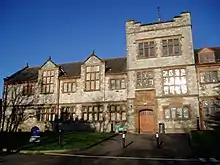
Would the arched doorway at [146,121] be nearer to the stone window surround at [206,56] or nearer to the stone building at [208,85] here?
the stone building at [208,85]

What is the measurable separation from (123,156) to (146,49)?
55.3 feet

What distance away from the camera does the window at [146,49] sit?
28.2m

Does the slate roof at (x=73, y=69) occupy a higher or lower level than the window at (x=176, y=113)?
higher

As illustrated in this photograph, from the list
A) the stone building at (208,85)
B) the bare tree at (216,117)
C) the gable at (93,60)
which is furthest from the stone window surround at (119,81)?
the bare tree at (216,117)

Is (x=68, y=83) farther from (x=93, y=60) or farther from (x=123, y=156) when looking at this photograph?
(x=123, y=156)

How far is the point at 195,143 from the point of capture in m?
17.2

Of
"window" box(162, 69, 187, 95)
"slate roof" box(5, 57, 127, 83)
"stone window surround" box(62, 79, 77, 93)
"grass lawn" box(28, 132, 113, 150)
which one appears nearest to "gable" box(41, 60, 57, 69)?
"slate roof" box(5, 57, 127, 83)

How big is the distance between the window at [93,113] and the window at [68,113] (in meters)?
1.37

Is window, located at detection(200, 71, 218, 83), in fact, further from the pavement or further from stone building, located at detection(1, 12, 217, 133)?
the pavement

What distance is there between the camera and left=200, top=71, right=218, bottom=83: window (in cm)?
2642

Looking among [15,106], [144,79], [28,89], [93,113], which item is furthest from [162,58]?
[15,106]

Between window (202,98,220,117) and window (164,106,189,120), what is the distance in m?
1.96

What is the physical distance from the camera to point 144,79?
91.1 feet

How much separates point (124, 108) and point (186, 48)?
9.80 metres
